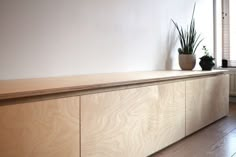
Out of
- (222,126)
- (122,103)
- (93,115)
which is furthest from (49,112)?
(222,126)

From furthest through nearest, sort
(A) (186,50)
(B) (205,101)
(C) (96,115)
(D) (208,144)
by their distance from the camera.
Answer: (A) (186,50)
(B) (205,101)
(D) (208,144)
(C) (96,115)

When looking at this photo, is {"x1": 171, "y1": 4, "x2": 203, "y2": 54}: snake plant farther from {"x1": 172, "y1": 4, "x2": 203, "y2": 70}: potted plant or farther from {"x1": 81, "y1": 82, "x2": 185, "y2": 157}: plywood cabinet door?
{"x1": 81, "y1": 82, "x2": 185, "y2": 157}: plywood cabinet door

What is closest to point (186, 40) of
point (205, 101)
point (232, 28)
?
point (205, 101)

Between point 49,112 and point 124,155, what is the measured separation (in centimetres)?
69

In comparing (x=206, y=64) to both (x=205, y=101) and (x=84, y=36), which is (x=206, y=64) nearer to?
(x=205, y=101)

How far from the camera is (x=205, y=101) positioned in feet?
9.45

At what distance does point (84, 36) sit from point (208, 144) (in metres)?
1.38

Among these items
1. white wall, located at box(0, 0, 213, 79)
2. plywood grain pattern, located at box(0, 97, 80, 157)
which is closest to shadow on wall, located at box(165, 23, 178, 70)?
white wall, located at box(0, 0, 213, 79)

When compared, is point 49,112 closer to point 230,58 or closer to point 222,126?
point 222,126

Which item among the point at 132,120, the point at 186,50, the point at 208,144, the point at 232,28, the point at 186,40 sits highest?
the point at 232,28

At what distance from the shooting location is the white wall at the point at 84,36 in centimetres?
166

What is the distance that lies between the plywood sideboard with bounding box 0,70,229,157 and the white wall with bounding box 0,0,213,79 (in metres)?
0.22

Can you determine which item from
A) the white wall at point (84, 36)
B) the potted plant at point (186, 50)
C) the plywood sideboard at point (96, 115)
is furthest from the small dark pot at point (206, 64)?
the plywood sideboard at point (96, 115)

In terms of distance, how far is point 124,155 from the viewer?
1753mm
